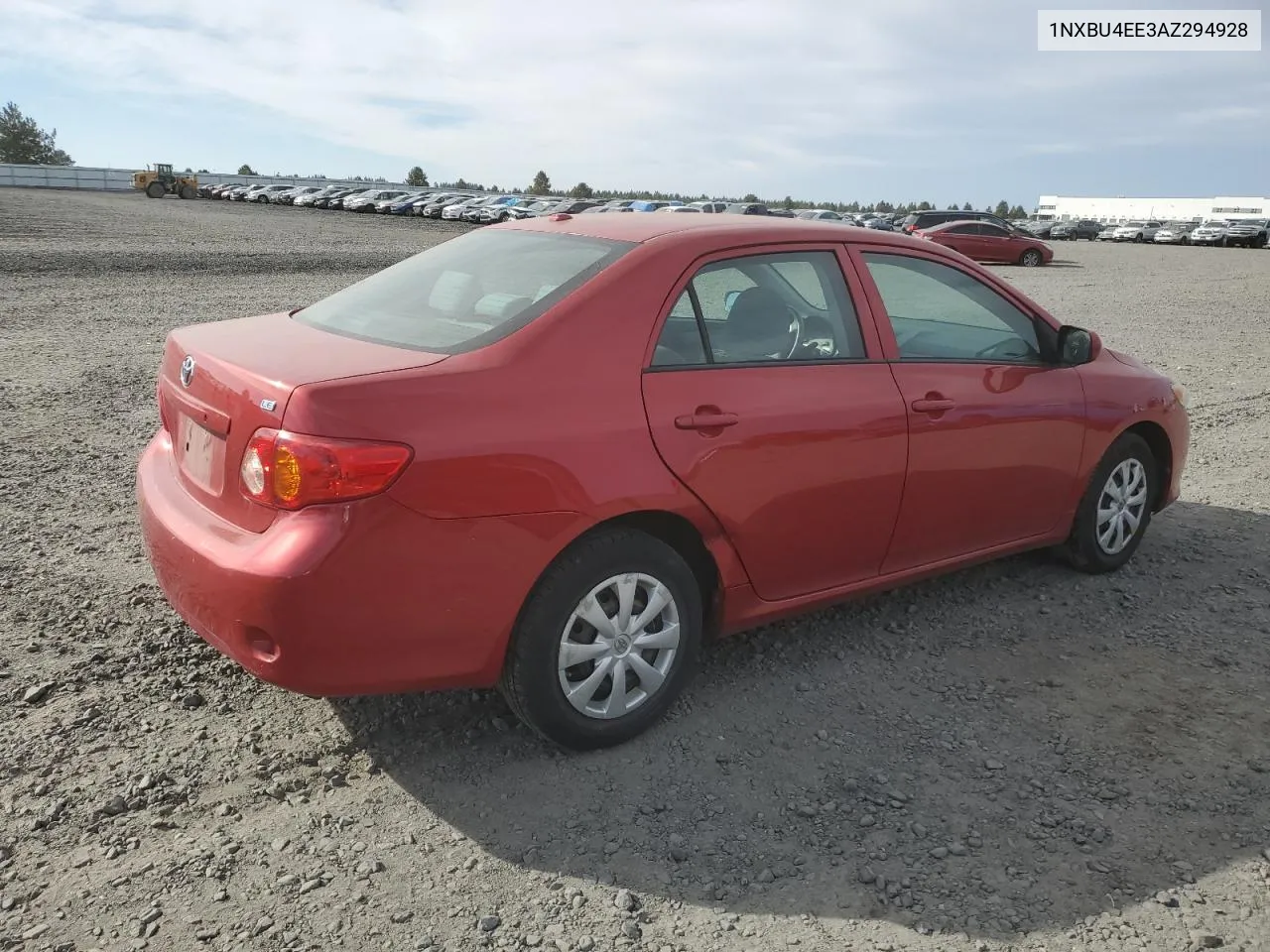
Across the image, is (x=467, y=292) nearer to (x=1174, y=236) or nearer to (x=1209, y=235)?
(x=1209, y=235)

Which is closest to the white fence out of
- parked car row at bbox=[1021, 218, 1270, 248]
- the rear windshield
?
parked car row at bbox=[1021, 218, 1270, 248]

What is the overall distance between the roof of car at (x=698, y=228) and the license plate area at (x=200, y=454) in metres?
1.43

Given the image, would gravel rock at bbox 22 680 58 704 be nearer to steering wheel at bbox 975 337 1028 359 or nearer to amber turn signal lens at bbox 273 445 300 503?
amber turn signal lens at bbox 273 445 300 503

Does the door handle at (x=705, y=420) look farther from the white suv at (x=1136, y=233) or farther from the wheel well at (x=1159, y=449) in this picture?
the white suv at (x=1136, y=233)

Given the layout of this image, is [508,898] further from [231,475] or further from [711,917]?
[231,475]

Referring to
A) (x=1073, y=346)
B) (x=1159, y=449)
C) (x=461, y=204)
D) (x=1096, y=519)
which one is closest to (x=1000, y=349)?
(x=1073, y=346)

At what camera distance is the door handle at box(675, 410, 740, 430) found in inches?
131

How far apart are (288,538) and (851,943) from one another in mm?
1747

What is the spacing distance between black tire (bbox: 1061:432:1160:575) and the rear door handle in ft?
7.38

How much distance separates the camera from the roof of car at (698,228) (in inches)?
145

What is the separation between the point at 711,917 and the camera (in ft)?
8.86

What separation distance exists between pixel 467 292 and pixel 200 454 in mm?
998

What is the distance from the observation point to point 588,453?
312cm

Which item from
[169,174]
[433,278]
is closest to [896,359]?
[433,278]
